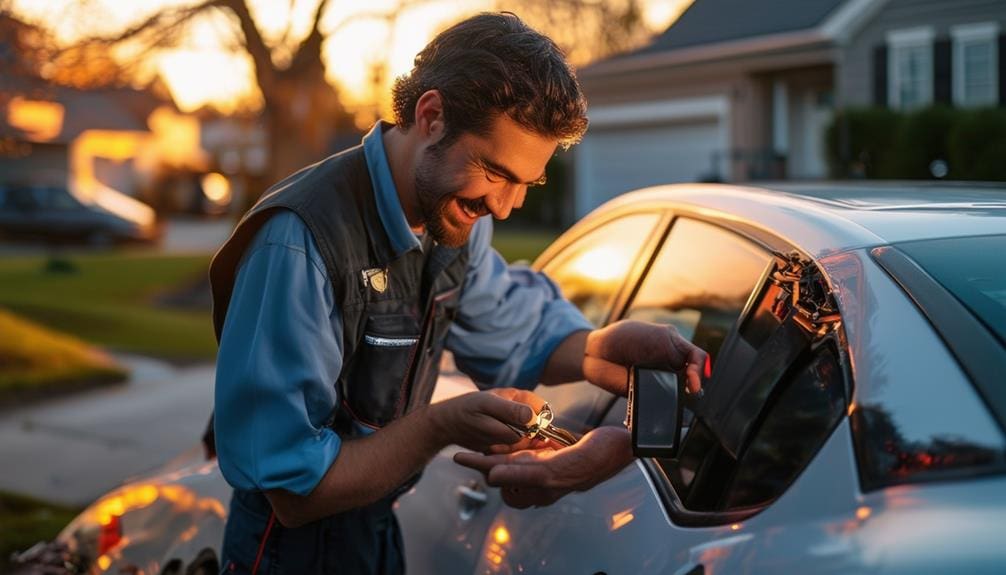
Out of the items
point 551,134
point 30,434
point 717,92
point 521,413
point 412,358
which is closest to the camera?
point 521,413

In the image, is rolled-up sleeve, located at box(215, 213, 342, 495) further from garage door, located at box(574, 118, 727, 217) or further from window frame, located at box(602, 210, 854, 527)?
garage door, located at box(574, 118, 727, 217)

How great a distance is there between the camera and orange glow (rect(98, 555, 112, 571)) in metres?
3.51

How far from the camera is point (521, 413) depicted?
7.00 ft

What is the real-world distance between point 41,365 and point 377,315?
8181mm

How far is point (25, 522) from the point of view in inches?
233

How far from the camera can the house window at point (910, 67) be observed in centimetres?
1992

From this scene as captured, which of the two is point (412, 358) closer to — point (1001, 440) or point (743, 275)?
point (743, 275)

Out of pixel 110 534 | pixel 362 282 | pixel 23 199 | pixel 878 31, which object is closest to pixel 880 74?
pixel 878 31

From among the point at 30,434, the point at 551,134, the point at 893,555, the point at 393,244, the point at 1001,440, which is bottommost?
the point at 30,434

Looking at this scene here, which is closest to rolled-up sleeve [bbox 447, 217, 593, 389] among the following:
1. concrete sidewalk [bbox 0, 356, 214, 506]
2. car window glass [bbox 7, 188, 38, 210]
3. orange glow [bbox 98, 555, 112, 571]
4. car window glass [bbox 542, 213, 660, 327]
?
car window glass [bbox 542, 213, 660, 327]

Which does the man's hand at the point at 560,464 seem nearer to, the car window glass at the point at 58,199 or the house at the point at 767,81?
the house at the point at 767,81

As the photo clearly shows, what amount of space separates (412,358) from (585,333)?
0.54m

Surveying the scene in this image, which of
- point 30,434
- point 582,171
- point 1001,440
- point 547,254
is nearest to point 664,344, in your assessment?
point 1001,440

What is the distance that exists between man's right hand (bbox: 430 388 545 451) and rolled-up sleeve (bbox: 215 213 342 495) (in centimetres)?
20
